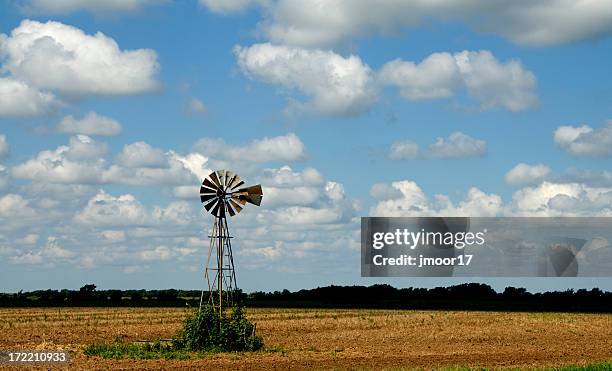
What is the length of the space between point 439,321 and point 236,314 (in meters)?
30.6

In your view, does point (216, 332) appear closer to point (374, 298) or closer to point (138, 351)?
point (138, 351)


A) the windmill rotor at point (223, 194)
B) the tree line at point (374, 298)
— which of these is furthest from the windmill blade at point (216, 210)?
the tree line at point (374, 298)

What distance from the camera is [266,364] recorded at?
42812mm

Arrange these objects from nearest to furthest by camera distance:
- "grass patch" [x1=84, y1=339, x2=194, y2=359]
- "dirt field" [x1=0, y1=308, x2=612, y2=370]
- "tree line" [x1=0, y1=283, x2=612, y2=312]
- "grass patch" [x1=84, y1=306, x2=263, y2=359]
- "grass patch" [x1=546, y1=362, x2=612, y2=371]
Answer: "grass patch" [x1=546, y1=362, x2=612, y2=371]
"dirt field" [x1=0, y1=308, x2=612, y2=370]
"grass patch" [x1=84, y1=339, x2=194, y2=359]
"grass patch" [x1=84, y1=306, x2=263, y2=359]
"tree line" [x1=0, y1=283, x2=612, y2=312]

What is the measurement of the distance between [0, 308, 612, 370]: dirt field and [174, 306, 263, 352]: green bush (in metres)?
1.56

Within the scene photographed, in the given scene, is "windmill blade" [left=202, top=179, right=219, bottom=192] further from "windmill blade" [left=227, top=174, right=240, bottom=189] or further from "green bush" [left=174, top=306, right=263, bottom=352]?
"green bush" [left=174, top=306, right=263, bottom=352]

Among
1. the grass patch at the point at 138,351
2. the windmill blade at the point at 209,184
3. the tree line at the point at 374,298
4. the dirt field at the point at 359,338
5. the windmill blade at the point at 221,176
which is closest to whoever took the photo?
the dirt field at the point at 359,338

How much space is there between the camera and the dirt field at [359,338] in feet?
144

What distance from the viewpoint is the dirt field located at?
43.9 m

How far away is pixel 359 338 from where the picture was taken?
59.5 m

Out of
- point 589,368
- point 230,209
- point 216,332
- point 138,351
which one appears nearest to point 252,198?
point 230,209

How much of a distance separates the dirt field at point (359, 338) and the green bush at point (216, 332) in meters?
1.56

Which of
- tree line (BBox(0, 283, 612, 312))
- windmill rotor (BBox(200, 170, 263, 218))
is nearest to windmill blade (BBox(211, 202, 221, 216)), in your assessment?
windmill rotor (BBox(200, 170, 263, 218))

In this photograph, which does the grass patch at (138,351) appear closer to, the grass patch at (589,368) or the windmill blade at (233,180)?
the windmill blade at (233,180)
